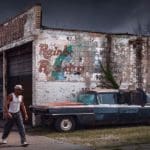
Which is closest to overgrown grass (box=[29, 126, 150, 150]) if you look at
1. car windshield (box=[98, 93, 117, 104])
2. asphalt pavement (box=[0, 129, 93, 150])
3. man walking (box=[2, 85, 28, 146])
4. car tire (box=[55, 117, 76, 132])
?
car tire (box=[55, 117, 76, 132])

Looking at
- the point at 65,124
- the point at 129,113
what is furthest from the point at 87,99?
the point at 129,113

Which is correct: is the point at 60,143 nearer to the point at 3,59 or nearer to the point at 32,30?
the point at 32,30

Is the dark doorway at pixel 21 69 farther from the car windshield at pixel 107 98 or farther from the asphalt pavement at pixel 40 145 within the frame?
the asphalt pavement at pixel 40 145

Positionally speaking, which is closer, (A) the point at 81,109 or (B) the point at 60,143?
(B) the point at 60,143

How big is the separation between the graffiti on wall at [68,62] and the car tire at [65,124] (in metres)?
2.98

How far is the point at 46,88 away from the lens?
21547 mm

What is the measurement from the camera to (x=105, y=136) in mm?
17453

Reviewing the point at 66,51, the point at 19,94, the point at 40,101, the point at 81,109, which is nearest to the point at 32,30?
the point at 66,51

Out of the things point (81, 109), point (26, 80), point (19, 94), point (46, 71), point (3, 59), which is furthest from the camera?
point (3, 59)

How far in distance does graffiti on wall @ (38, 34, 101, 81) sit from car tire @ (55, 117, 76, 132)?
2.98m

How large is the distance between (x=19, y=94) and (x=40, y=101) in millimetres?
6635

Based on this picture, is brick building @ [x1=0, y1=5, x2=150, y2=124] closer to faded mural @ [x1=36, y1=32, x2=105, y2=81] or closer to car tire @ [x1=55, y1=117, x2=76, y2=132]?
faded mural @ [x1=36, y1=32, x2=105, y2=81]

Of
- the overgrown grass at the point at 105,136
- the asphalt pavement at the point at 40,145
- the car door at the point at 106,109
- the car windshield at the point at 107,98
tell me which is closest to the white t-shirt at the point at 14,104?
the asphalt pavement at the point at 40,145

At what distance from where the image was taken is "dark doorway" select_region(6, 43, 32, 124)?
22.8 m
